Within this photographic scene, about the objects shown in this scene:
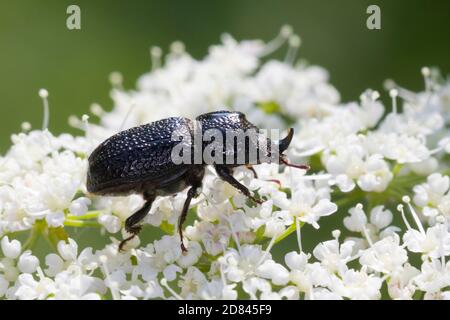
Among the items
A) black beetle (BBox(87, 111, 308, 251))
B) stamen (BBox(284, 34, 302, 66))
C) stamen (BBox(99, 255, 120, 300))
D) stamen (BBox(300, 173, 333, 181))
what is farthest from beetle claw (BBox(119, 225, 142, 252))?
stamen (BBox(284, 34, 302, 66))

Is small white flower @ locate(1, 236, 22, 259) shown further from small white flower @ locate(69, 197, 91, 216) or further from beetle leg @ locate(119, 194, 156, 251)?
beetle leg @ locate(119, 194, 156, 251)

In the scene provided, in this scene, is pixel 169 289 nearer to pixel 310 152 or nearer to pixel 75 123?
pixel 310 152

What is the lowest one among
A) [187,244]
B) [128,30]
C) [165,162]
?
[187,244]

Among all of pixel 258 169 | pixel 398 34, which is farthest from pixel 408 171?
pixel 398 34

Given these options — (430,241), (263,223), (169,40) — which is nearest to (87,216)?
(263,223)

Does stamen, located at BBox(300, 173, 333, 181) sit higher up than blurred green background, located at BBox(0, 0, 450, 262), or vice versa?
blurred green background, located at BBox(0, 0, 450, 262)
